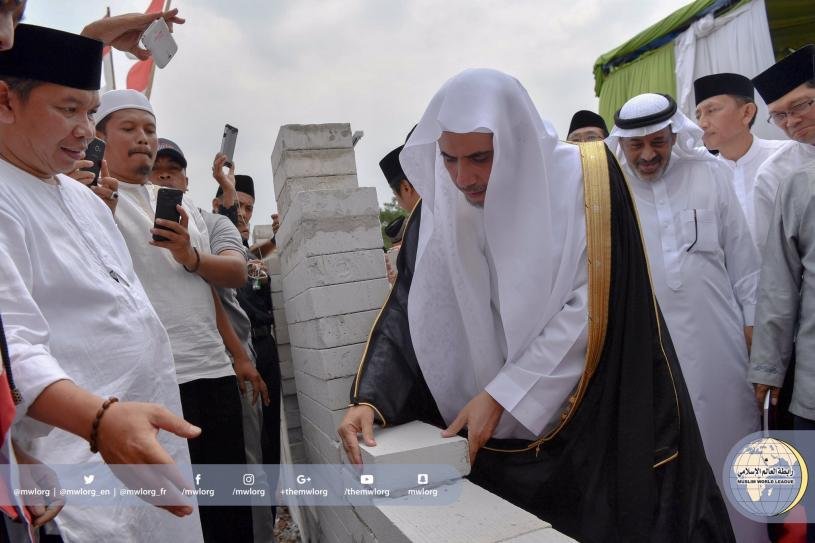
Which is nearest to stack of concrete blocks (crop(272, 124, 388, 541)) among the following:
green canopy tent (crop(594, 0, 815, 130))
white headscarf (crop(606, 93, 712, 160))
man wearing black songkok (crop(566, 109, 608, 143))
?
white headscarf (crop(606, 93, 712, 160))

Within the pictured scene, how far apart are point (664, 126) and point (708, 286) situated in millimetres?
919

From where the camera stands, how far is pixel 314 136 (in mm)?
2986

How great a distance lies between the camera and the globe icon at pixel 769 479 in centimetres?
241

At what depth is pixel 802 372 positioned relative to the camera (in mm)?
2326

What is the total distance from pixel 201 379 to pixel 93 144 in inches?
42.5

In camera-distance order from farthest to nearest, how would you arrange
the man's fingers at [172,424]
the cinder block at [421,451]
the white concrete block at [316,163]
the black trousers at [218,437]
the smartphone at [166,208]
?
the white concrete block at [316,163], the black trousers at [218,437], the smartphone at [166,208], the cinder block at [421,451], the man's fingers at [172,424]

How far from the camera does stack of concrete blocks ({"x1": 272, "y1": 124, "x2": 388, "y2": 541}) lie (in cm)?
257

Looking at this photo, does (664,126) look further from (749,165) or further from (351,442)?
(351,442)

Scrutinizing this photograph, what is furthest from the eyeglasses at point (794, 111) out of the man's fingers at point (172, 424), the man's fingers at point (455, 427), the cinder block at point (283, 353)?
the cinder block at point (283, 353)

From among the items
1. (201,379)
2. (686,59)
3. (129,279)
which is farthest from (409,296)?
(686,59)

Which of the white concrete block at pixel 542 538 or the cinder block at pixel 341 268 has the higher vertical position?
the cinder block at pixel 341 268

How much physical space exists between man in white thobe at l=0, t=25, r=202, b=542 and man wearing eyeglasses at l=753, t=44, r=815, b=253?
119 inches

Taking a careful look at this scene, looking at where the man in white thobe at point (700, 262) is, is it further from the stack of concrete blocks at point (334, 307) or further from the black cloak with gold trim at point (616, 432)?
the stack of concrete blocks at point (334, 307)

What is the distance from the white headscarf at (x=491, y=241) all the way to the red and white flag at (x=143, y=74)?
491 cm
